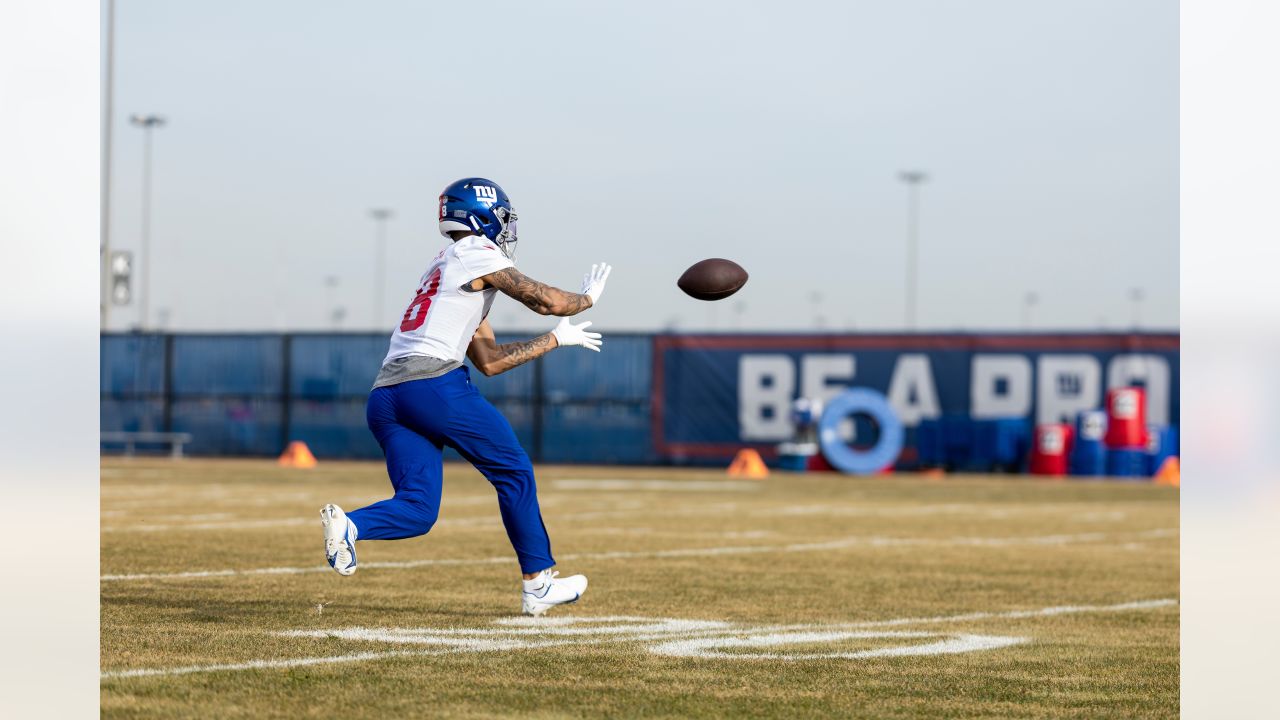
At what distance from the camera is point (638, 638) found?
24.1 ft

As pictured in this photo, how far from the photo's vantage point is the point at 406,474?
297 inches

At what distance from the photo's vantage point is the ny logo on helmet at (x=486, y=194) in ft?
25.6

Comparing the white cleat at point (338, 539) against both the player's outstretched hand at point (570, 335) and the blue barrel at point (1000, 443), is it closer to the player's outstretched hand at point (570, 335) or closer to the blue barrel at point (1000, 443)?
the player's outstretched hand at point (570, 335)

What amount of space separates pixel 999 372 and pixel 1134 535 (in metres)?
17.5

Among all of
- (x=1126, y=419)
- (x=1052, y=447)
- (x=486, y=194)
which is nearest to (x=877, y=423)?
(x=1052, y=447)

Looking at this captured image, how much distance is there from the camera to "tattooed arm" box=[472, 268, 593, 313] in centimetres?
750

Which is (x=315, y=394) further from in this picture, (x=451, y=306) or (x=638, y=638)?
(x=638, y=638)

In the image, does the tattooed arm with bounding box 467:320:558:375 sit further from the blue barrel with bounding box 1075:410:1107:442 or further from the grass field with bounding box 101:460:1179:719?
the blue barrel with bounding box 1075:410:1107:442

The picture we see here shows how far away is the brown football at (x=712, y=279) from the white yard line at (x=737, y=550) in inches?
134

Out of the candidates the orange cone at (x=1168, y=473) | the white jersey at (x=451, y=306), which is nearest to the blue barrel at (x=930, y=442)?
the orange cone at (x=1168, y=473)

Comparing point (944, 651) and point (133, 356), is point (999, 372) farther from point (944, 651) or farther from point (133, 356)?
point (944, 651)

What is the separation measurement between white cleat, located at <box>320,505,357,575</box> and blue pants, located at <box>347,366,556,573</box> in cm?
18

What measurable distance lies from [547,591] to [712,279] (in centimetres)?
160
